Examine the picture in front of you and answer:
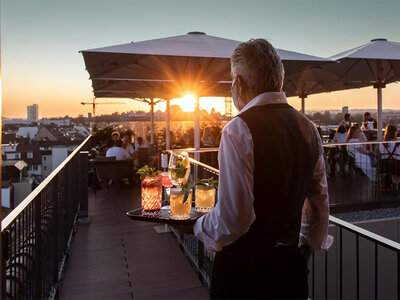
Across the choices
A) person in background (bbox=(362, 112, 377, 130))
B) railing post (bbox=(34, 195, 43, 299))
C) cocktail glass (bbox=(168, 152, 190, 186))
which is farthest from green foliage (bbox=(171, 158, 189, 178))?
person in background (bbox=(362, 112, 377, 130))

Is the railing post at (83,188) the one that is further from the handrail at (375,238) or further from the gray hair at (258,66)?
the gray hair at (258,66)

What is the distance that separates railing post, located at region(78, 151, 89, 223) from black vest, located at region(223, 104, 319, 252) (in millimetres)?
4839

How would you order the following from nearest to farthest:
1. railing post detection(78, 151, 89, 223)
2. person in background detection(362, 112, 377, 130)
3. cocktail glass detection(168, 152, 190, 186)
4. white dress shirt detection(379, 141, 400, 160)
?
cocktail glass detection(168, 152, 190, 186)
railing post detection(78, 151, 89, 223)
white dress shirt detection(379, 141, 400, 160)
person in background detection(362, 112, 377, 130)

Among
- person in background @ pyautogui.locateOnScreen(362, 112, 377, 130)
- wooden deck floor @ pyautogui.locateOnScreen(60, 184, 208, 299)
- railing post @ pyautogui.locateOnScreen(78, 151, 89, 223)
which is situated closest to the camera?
wooden deck floor @ pyautogui.locateOnScreen(60, 184, 208, 299)

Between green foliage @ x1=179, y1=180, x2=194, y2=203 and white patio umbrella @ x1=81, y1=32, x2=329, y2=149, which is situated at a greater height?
white patio umbrella @ x1=81, y1=32, x2=329, y2=149

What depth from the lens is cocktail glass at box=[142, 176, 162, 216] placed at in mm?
1858

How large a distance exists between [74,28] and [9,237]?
9207 millimetres

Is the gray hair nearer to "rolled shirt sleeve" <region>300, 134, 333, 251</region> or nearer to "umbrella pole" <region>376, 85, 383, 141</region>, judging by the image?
"rolled shirt sleeve" <region>300, 134, 333, 251</region>

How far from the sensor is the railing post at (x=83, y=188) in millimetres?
5867

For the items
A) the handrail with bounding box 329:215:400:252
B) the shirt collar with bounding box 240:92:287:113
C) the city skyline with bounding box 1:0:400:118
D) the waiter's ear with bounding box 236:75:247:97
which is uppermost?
the city skyline with bounding box 1:0:400:118

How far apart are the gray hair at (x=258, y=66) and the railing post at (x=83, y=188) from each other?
4873mm

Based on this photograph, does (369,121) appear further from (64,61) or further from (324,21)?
(64,61)

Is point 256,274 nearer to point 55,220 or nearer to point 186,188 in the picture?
point 186,188

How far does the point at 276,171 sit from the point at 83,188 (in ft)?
16.8
